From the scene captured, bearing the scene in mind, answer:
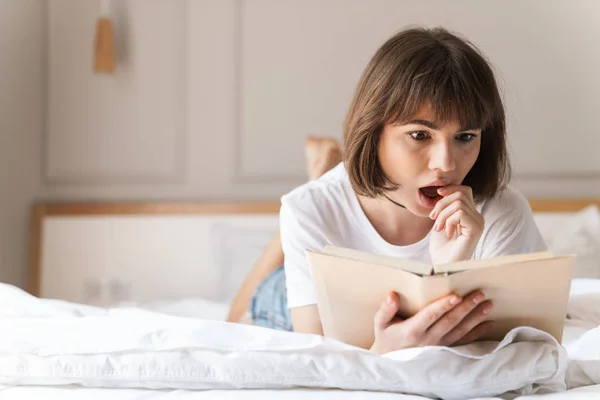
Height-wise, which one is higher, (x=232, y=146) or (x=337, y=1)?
(x=337, y=1)

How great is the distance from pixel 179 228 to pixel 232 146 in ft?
1.36

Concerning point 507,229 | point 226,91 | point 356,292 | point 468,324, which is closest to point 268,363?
point 356,292

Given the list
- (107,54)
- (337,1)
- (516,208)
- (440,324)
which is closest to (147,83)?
→ (107,54)

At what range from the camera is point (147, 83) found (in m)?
3.41

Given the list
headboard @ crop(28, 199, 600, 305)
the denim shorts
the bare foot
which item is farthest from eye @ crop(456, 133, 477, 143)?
headboard @ crop(28, 199, 600, 305)

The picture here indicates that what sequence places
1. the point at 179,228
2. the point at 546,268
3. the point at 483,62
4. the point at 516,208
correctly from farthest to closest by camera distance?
the point at 179,228, the point at 516,208, the point at 483,62, the point at 546,268

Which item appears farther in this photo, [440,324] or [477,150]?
[477,150]

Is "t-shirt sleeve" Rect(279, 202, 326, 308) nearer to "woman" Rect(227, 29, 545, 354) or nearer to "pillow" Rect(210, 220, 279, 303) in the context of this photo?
"woman" Rect(227, 29, 545, 354)

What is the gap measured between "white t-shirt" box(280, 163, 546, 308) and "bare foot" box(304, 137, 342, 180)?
2.20 feet

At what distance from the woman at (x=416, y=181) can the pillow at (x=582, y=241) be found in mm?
1175

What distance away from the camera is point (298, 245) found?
5.42 feet

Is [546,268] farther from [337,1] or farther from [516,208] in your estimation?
[337,1]

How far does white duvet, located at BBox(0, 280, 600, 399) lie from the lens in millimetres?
1122

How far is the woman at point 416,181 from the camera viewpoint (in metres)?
1.43
